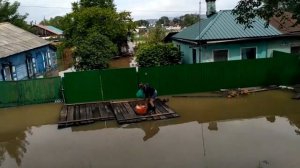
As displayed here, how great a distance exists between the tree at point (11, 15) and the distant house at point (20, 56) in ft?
55.9

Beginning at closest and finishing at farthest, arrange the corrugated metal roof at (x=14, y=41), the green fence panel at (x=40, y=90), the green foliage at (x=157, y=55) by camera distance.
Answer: the green fence panel at (x=40, y=90), the green foliage at (x=157, y=55), the corrugated metal roof at (x=14, y=41)

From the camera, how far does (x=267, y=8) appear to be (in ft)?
28.7

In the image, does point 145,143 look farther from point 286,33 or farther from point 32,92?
point 286,33

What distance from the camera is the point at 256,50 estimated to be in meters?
21.7

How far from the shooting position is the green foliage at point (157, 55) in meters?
23.1

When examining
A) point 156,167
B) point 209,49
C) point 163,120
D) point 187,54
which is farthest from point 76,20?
point 156,167

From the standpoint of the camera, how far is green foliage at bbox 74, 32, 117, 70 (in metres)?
22.8

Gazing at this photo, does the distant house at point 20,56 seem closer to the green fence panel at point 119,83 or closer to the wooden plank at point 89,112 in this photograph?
the green fence panel at point 119,83

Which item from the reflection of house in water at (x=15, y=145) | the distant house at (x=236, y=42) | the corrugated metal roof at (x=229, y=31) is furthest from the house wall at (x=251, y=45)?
the reflection of house in water at (x=15, y=145)

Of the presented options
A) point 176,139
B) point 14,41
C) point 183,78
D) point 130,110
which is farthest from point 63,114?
point 14,41

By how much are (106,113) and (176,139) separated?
15.7ft

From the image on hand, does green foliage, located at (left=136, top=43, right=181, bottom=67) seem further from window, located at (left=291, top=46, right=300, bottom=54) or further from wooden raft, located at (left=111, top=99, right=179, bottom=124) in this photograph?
window, located at (left=291, top=46, right=300, bottom=54)

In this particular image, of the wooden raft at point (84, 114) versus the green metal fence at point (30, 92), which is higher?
the green metal fence at point (30, 92)

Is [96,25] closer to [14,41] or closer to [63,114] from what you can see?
[14,41]
